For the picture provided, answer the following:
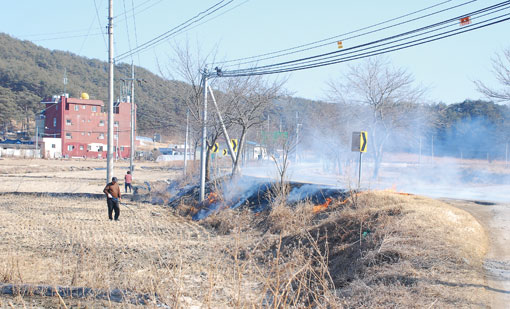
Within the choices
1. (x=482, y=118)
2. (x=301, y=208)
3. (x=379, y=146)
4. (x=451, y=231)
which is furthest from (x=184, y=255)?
(x=482, y=118)

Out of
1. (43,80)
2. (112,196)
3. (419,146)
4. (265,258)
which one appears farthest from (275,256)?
(43,80)

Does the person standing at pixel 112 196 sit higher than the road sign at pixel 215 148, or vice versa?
the road sign at pixel 215 148

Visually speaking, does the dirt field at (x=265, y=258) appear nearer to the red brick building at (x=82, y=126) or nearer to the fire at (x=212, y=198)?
the fire at (x=212, y=198)

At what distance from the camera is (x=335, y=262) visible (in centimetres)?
952

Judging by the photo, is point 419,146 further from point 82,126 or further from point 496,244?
point 82,126

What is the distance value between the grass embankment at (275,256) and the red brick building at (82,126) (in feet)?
184

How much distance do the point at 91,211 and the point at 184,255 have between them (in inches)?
378

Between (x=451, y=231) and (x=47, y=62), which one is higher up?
(x=47, y=62)

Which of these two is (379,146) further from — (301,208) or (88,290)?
(88,290)

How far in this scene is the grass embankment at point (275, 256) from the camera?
5566mm

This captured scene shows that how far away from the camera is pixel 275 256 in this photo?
11.2 metres

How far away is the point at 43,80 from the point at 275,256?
100792mm

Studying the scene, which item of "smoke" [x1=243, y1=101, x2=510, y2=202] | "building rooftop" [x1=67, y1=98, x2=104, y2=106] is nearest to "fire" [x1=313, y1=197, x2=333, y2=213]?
"smoke" [x1=243, y1=101, x2=510, y2=202]

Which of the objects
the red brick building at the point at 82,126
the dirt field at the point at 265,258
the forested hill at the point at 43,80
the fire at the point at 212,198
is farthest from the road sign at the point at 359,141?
the red brick building at the point at 82,126
